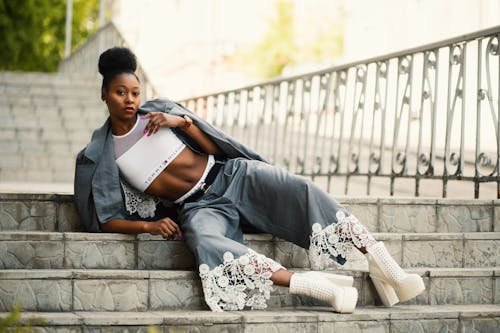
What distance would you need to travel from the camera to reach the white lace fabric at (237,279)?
17.3 ft

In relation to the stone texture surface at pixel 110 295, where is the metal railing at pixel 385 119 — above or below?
above

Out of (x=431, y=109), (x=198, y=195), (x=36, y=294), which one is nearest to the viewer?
(x=36, y=294)

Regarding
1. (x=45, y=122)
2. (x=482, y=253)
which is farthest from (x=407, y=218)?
(x=45, y=122)

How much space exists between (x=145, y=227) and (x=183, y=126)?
676 millimetres

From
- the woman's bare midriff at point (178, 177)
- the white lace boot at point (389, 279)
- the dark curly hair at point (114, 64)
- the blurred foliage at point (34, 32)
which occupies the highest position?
the blurred foliage at point (34, 32)

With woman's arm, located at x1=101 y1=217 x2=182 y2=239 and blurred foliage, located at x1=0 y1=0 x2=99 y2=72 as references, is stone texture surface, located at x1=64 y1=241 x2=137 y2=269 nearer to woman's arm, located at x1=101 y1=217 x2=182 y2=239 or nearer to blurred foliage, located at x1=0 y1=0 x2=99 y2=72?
woman's arm, located at x1=101 y1=217 x2=182 y2=239

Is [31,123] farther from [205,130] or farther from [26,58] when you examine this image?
[26,58]

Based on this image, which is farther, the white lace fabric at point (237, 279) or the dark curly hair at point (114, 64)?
the dark curly hair at point (114, 64)

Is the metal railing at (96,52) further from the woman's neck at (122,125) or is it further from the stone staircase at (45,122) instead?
the woman's neck at (122,125)

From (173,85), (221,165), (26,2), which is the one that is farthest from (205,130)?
(173,85)

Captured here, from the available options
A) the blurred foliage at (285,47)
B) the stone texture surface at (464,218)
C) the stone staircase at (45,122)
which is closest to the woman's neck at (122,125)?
the stone texture surface at (464,218)

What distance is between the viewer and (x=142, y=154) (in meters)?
5.82

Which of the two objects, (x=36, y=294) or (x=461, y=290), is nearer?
(x=36, y=294)

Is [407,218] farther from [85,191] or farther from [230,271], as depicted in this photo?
[85,191]
